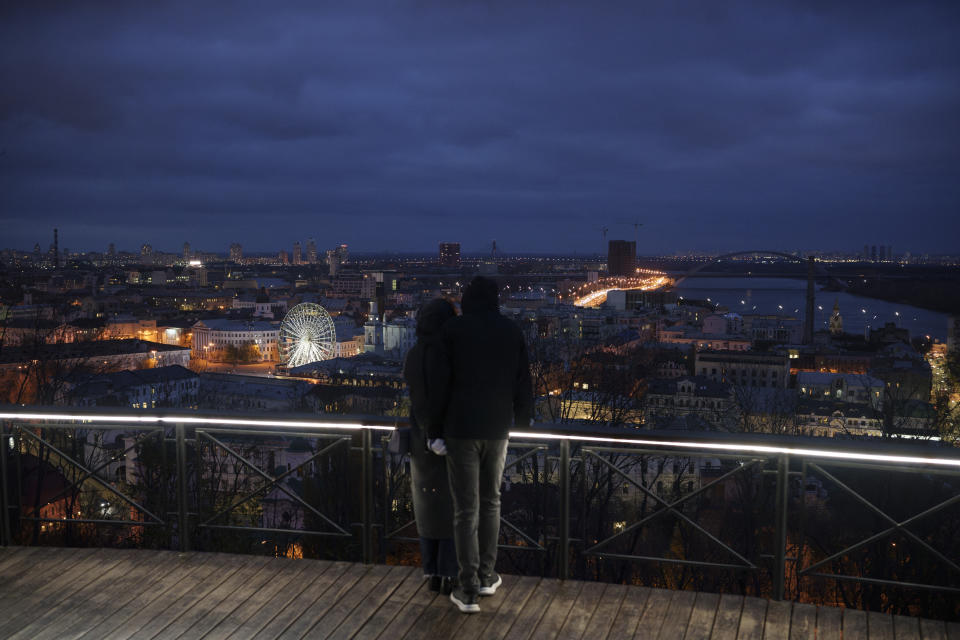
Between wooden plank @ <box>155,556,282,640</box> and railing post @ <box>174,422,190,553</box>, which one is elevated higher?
railing post @ <box>174,422,190,553</box>

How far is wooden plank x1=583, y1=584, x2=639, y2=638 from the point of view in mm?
3182

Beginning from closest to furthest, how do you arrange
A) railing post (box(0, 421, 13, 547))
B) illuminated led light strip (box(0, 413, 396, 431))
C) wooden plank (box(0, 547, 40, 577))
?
illuminated led light strip (box(0, 413, 396, 431)) → wooden plank (box(0, 547, 40, 577)) → railing post (box(0, 421, 13, 547))

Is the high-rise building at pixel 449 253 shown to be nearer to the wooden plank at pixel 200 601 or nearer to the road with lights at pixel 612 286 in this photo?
the road with lights at pixel 612 286

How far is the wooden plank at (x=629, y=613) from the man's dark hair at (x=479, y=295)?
1541 mm

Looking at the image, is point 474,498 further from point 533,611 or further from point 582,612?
point 582,612

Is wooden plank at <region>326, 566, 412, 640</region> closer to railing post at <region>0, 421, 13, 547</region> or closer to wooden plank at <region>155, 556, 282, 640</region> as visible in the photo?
wooden plank at <region>155, 556, 282, 640</region>

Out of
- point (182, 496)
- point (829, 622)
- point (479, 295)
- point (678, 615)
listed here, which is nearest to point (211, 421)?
point (182, 496)

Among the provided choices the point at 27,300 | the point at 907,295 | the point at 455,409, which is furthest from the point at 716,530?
the point at 907,295

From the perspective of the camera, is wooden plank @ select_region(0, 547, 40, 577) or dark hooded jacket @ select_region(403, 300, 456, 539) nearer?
dark hooded jacket @ select_region(403, 300, 456, 539)

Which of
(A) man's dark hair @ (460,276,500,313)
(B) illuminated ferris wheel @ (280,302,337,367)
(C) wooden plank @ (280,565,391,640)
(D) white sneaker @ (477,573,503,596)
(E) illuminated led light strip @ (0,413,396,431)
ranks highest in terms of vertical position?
(A) man's dark hair @ (460,276,500,313)

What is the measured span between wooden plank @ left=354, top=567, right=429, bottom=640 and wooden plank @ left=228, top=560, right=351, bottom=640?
0.36 metres

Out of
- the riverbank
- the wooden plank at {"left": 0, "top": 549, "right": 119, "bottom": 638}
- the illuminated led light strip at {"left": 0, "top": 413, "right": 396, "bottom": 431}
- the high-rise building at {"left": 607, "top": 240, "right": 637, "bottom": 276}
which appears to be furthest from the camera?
the high-rise building at {"left": 607, "top": 240, "right": 637, "bottom": 276}

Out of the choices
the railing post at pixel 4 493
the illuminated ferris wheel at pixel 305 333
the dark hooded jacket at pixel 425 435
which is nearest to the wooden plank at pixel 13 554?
the railing post at pixel 4 493

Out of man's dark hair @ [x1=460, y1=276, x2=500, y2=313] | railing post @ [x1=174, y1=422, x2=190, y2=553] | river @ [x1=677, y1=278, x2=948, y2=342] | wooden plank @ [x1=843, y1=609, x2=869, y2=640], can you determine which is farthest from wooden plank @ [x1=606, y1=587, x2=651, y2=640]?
river @ [x1=677, y1=278, x2=948, y2=342]
